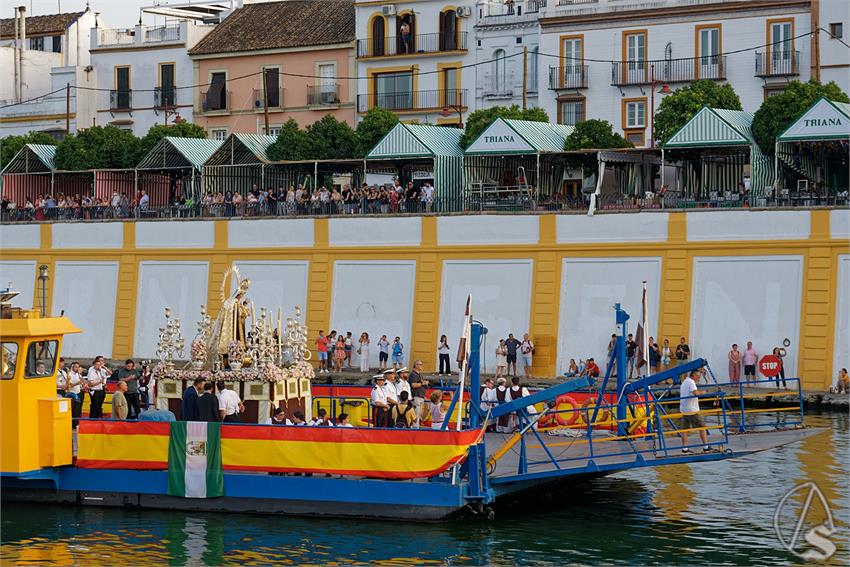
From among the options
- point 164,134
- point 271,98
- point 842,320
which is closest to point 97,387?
point 842,320

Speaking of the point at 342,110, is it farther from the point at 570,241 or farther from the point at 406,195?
the point at 570,241

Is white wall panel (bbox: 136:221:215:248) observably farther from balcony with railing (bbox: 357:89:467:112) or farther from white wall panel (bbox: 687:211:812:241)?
white wall panel (bbox: 687:211:812:241)

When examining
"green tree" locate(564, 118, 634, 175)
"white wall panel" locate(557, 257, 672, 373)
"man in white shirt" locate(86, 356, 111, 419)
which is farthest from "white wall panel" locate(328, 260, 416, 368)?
"man in white shirt" locate(86, 356, 111, 419)

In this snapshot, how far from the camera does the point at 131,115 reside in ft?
258

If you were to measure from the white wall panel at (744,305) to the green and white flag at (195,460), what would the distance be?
22284 millimetres

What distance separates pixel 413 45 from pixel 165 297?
66.8 ft

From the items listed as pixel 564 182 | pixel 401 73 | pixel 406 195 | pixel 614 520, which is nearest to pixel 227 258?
pixel 406 195

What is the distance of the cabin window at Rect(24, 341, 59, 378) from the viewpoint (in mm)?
27047

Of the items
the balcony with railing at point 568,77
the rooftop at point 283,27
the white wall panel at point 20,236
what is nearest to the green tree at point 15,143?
the white wall panel at point 20,236

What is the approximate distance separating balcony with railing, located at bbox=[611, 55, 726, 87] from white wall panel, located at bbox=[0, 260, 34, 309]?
23.7 m

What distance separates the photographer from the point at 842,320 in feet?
145

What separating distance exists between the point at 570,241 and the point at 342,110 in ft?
87.1

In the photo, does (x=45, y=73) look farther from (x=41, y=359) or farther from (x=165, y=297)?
(x=41, y=359)

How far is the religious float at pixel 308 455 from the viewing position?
25625mm
